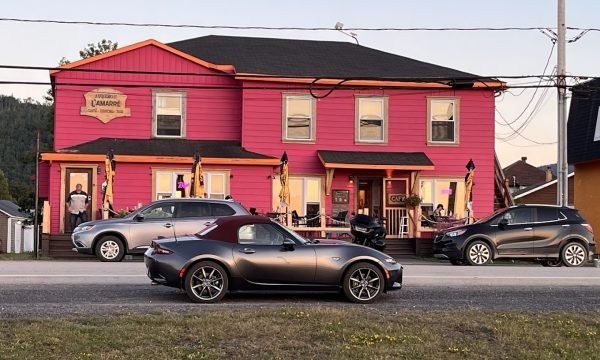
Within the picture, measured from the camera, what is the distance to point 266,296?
1294 centimetres

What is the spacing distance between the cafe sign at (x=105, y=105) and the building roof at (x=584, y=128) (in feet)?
56.9

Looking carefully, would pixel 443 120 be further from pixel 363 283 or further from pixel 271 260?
pixel 271 260

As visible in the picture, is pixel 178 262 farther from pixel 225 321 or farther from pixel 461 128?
pixel 461 128

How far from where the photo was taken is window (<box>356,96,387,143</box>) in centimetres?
2961

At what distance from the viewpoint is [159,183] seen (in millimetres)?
27906

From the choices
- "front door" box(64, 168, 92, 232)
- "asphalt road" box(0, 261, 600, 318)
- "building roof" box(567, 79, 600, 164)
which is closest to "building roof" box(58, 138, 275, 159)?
"front door" box(64, 168, 92, 232)

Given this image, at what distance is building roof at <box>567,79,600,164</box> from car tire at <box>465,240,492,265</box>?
12.9 m

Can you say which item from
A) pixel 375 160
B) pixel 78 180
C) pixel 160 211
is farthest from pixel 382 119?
pixel 160 211

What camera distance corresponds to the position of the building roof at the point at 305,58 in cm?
2977

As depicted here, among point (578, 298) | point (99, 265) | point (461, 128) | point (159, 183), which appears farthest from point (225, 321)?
point (461, 128)

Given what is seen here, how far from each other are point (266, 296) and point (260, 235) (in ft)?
3.81

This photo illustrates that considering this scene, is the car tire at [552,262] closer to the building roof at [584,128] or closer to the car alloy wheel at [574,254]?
the car alloy wheel at [574,254]

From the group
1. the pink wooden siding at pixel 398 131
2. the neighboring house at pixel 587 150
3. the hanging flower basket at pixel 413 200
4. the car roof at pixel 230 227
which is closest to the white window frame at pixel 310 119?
the pink wooden siding at pixel 398 131

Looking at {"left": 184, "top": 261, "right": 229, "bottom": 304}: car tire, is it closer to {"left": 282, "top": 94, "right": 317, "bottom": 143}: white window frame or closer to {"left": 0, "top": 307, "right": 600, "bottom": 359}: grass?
{"left": 0, "top": 307, "right": 600, "bottom": 359}: grass
